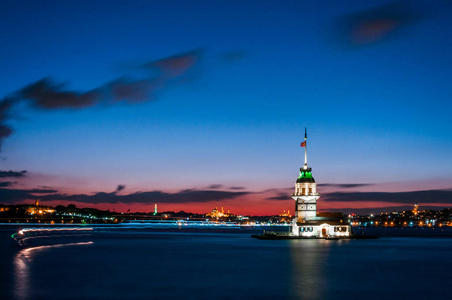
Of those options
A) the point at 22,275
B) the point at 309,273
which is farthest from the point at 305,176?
the point at 22,275

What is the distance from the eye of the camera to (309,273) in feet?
148

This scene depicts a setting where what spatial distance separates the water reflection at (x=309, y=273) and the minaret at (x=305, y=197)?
27899 millimetres

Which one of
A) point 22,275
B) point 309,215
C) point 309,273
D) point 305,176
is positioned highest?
point 305,176

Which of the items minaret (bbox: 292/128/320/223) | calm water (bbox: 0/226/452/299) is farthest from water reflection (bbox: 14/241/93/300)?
minaret (bbox: 292/128/320/223)

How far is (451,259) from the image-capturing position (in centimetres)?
6175

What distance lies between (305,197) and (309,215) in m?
3.47

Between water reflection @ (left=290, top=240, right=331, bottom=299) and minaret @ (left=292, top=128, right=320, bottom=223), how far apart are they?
91.5ft

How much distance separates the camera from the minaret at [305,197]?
95850 mm

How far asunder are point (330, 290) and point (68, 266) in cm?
2482

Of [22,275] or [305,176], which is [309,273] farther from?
[305,176]

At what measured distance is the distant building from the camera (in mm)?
96000

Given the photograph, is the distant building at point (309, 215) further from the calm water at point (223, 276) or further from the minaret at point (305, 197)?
the calm water at point (223, 276)

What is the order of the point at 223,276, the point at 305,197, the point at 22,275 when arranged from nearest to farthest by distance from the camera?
the point at 22,275, the point at 223,276, the point at 305,197

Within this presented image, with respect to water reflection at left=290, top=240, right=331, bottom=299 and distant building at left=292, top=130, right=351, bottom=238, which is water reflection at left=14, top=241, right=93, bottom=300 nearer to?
water reflection at left=290, top=240, right=331, bottom=299
